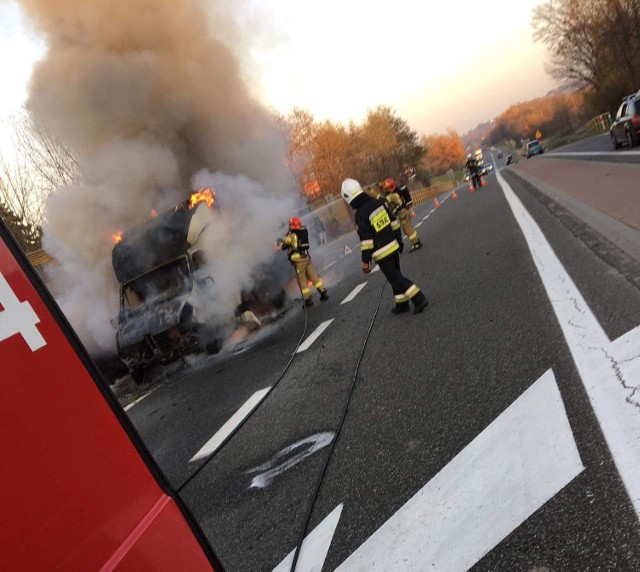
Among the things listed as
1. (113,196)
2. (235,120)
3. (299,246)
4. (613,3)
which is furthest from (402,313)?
(613,3)

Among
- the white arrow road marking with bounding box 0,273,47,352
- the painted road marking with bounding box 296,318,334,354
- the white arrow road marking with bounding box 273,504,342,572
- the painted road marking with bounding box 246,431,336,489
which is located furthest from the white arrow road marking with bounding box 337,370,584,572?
the painted road marking with bounding box 296,318,334,354

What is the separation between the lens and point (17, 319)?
1.14 metres

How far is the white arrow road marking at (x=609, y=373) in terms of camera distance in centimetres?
240

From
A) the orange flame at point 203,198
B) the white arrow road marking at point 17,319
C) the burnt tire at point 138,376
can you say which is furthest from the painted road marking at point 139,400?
the white arrow road marking at point 17,319

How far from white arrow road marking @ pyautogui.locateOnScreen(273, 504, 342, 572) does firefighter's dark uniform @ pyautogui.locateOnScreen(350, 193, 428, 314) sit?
12.0ft

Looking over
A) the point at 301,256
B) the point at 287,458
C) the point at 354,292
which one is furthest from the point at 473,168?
the point at 287,458

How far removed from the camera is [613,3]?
41.9m

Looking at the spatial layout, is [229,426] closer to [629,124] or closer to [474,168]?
[629,124]

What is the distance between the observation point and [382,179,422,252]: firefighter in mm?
11344

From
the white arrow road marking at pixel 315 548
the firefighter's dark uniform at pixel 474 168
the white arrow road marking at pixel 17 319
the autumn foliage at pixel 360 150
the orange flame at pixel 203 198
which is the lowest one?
the white arrow road marking at pixel 315 548

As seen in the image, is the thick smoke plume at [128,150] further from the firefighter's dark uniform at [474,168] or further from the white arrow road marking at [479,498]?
the firefighter's dark uniform at [474,168]

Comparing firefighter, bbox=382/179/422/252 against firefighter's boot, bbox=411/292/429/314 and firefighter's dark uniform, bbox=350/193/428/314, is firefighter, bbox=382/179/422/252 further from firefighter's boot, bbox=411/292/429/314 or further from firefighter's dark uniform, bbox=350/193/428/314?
firefighter's boot, bbox=411/292/429/314

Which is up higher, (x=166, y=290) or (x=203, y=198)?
(x=203, y=198)

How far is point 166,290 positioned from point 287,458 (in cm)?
511
